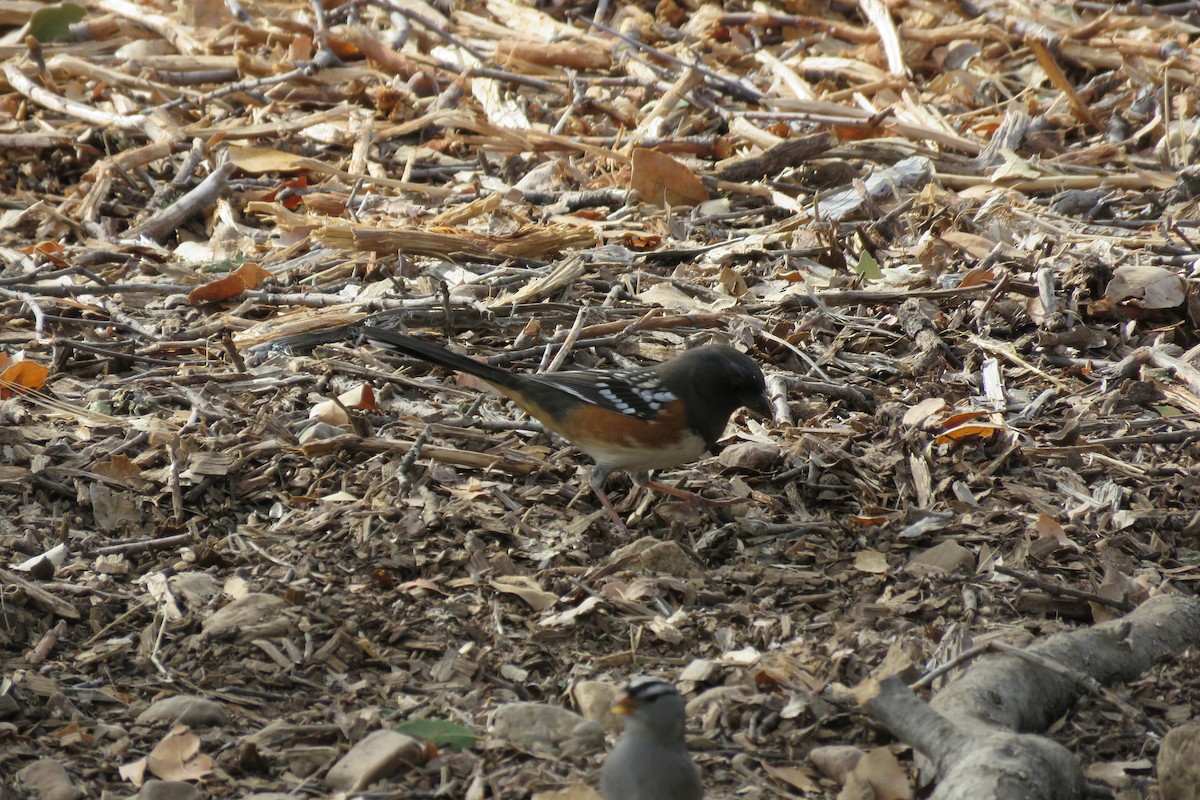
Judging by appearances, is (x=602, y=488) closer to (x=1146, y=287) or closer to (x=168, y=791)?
(x=168, y=791)

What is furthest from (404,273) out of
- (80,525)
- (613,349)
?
(80,525)

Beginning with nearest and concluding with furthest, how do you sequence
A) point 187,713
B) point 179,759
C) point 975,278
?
point 179,759 < point 187,713 < point 975,278

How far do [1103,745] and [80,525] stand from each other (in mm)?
3104

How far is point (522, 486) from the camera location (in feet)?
14.0

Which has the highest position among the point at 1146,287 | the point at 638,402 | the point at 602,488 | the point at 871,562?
the point at 1146,287

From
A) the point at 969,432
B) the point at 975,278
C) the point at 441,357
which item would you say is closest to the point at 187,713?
the point at 441,357

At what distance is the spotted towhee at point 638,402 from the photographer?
4.14 metres

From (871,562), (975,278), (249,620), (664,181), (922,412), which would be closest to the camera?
(249,620)

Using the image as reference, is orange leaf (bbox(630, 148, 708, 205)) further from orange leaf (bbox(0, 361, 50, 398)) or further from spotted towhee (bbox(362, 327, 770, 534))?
orange leaf (bbox(0, 361, 50, 398))

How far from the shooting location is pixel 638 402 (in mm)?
4207

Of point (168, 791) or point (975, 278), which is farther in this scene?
point (975, 278)

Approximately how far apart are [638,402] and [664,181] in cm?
216

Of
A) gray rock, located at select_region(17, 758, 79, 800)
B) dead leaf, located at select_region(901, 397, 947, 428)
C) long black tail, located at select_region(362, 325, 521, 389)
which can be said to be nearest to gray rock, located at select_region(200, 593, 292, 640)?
gray rock, located at select_region(17, 758, 79, 800)

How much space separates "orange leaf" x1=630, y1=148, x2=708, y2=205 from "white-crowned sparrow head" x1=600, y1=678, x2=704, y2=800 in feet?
12.6
